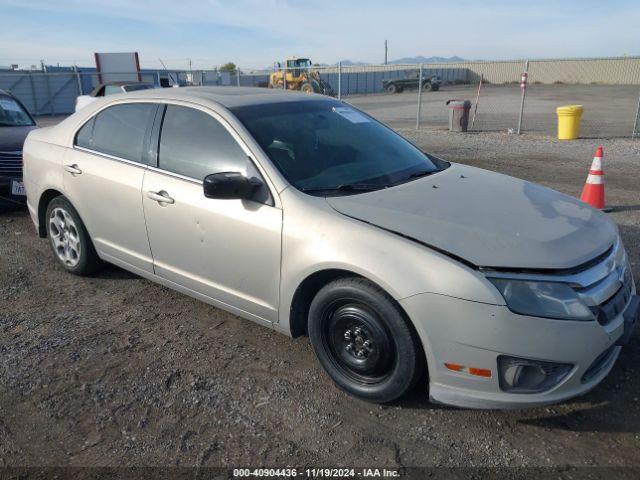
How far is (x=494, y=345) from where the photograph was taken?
2.41 metres

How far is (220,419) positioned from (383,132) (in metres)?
2.46

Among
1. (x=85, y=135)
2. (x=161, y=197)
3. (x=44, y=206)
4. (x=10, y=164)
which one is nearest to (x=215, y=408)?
(x=161, y=197)

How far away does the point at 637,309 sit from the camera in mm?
2787

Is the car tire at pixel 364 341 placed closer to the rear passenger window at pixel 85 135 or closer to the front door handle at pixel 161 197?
the front door handle at pixel 161 197

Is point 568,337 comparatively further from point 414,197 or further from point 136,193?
point 136,193

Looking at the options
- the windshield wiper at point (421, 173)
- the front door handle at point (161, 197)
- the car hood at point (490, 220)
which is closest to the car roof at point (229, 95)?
the front door handle at point (161, 197)

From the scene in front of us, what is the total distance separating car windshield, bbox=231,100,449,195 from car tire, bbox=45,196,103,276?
1.95m

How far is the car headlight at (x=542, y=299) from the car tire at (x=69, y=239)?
3.50 m

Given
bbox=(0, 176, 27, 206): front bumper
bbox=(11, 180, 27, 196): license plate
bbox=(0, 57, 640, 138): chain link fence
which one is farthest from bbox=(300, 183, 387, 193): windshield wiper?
bbox=(0, 57, 640, 138): chain link fence

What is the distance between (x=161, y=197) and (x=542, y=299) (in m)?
2.51

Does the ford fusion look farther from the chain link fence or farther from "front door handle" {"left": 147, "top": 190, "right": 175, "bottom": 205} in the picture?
the chain link fence

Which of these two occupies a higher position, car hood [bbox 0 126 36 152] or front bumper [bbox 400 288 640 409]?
car hood [bbox 0 126 36 152]

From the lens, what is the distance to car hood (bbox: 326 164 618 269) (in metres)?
2.53

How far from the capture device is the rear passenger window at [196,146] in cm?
336
